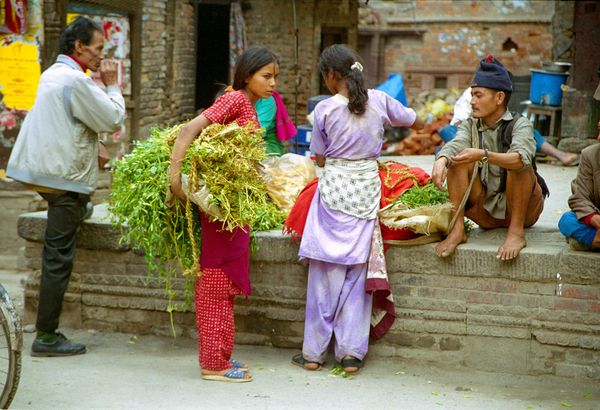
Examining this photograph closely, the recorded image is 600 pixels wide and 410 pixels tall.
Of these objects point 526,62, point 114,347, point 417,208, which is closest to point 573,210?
point 417,208

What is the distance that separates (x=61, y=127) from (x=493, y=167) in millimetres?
2509

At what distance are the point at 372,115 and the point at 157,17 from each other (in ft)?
25.5

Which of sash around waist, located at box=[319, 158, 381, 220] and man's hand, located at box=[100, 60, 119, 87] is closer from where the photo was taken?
sash around waist, located at box=[319, 158, 381, 220]

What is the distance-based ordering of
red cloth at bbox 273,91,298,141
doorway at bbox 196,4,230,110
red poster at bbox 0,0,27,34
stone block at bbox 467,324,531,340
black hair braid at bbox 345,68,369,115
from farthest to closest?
1. doorway at bbox 196,4,230,110
2. red poster at bbox 0,0,27,34
3. red cloth at bbox 273,91,298,141
4. stone block at bbox 467,324,531,340
5. black hair braid at bbox 345,68,369,115

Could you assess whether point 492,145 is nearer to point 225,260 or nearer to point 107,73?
point 225,260

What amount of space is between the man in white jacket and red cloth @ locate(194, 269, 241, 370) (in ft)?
3.15

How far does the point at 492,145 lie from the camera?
5.90 m

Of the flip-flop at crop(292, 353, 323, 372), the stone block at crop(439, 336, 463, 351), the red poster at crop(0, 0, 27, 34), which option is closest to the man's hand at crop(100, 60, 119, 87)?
the flip-flop at crop(292, 353, 323, 372)

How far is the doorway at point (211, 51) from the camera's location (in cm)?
1504

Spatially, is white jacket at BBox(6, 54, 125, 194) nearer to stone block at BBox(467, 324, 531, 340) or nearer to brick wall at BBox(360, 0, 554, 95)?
stone block at BBox(467, 324, 531, 340)

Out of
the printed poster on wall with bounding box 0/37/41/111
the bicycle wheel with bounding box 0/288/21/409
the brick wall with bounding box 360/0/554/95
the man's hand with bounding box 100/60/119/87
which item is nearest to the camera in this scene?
the bicycle wheel with bounding box 0/288/21/409

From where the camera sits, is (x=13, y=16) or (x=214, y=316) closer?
(x=214, y=316)

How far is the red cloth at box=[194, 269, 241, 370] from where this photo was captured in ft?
18.5

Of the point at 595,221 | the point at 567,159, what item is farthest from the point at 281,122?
the point at 567,159
